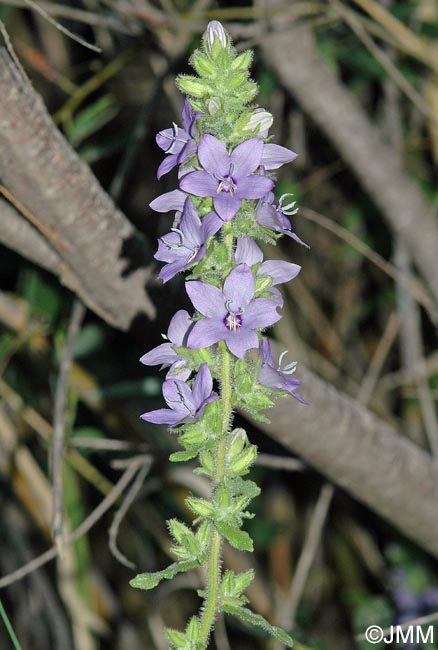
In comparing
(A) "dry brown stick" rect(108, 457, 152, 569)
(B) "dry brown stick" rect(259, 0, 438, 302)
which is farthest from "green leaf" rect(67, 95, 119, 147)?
(A) "dry brown stick" rect(108, 457, 152, 569)

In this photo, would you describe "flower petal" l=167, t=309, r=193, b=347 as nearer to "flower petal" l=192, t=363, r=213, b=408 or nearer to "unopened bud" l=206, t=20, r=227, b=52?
"flower petal" l=192, t=363, r=213, b=408

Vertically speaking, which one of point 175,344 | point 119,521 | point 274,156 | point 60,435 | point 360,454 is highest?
point 274,156

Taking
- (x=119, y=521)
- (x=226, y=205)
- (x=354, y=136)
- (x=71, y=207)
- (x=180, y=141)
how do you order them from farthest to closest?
(x=354, y=136), (x=119, y=521), (x=71, y=207), (x=180, y=141), (x=226, y=205)

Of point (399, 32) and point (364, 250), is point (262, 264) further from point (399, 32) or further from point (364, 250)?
point (399, 32)

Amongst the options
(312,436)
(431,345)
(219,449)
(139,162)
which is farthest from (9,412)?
(431,345)

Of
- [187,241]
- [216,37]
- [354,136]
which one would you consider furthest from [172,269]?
[354,136]

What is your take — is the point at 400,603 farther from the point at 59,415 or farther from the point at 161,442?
the point at 59,415

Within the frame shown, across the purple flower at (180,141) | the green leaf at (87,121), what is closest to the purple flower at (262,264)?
the purple flower at (180,141)

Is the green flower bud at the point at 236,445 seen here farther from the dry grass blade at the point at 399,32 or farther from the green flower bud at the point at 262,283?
the dry grass blade at the point at 399,32
